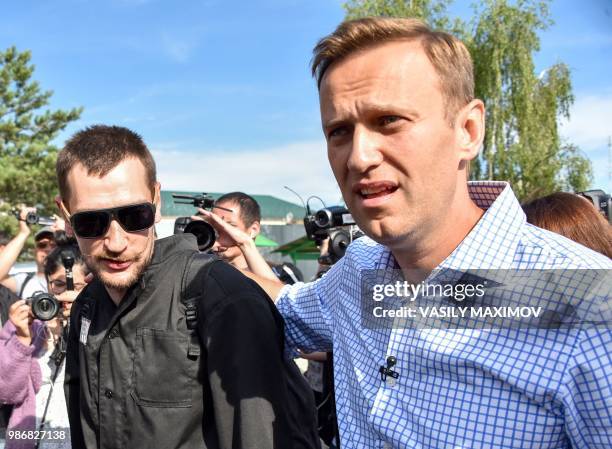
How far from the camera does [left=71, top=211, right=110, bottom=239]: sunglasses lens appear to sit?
1.92 metres

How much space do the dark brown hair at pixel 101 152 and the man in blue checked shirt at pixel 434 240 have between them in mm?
864

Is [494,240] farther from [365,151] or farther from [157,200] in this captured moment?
[157,200]

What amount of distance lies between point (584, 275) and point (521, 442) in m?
0.39

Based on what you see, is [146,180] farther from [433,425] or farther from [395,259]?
[433,425]

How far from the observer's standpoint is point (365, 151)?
51.7 inches

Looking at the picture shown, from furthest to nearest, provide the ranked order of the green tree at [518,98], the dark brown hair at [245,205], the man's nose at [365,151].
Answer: the green tree at [518,98] < the dark brown hair at [245,205] < the man's nose at [365,151]

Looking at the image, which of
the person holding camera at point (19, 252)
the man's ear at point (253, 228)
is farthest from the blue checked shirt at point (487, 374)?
the person holding camera at point (19, 252)

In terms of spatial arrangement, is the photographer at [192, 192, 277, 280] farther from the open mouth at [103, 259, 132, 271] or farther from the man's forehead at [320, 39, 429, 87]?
the man's forehead at [320, 39, 429, 87]

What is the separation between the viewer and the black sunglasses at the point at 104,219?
75.5 inches

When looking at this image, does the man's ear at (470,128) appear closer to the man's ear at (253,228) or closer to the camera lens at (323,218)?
the camera lens at (323,218)

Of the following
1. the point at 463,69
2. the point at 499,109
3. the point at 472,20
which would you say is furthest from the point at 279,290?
the point at 472,20

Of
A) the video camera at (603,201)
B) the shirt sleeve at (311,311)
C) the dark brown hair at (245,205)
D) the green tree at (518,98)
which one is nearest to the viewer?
the shirt sleeve at (311,311)

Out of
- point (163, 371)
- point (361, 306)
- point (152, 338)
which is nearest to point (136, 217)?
point (152, 338)

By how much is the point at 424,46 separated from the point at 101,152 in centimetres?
121
